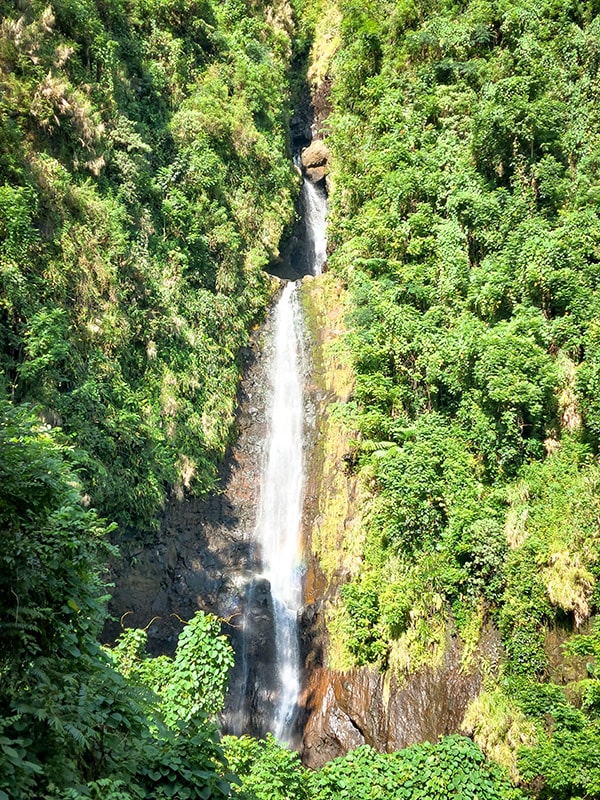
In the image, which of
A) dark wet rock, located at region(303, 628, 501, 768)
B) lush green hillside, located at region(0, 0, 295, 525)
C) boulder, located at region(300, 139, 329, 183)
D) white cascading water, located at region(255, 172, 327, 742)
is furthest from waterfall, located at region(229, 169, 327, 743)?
boulder, located at region(300, 139, 329, 183)

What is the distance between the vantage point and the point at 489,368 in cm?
1213

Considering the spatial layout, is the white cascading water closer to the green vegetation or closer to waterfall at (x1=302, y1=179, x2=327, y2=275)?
waterfall at (x1=302, y1=179, x2=327, y2=275)

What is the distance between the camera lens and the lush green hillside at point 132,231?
13.1 metres

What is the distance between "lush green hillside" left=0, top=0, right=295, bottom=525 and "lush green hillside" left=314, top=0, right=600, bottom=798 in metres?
4.34

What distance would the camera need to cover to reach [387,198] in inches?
689

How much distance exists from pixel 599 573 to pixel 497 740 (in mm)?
3085

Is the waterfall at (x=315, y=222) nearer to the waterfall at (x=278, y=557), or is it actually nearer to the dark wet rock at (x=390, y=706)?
the waterfall at (x=278, y=557)

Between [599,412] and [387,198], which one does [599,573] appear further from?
[387,198]

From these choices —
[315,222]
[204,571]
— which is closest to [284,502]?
[204,571]

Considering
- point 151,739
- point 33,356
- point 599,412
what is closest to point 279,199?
point 33,356

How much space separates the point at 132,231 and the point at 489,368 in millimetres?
10237

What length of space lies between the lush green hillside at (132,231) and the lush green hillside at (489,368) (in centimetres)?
434

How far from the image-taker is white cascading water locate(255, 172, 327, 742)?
1504 cm

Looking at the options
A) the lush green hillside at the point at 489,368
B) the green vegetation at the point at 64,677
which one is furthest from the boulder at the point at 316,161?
the green vegetation at the point at 64,677
